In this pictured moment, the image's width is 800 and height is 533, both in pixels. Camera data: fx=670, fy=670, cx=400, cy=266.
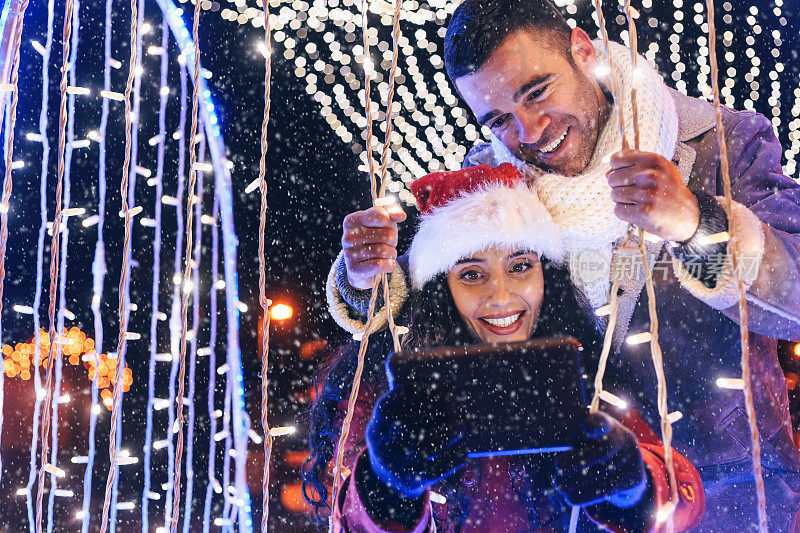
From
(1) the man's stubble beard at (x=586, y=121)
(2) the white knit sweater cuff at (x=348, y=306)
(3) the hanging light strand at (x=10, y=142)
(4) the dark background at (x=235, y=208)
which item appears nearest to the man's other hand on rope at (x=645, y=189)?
(1) the man's stubble beard at (x=586, y=121)

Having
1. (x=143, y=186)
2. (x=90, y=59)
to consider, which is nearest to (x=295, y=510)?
(x=143, y=186)

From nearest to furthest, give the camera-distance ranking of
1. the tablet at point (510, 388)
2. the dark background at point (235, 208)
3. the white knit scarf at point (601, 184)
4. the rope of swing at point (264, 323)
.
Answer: the rope of swing at point (264, 323) → the tablet at point (510, 388) → the white knit scarf at point (601, 184) → the dark background at point (235, 208)

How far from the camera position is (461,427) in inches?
34.8

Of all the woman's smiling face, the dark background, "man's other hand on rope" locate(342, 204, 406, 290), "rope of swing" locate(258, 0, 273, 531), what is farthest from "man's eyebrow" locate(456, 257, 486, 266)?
the dark background

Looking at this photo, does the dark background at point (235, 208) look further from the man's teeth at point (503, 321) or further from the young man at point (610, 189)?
the man's teeth at point (503, 321)

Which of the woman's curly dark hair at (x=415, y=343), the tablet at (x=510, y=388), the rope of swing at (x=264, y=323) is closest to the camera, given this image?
the rope of swing at (x=264, y=323)

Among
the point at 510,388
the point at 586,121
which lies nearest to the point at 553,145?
the point at 586,121

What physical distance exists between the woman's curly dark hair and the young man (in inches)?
2.0

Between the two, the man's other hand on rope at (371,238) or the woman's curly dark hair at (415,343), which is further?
the woman's curly dark hair at (415,343)

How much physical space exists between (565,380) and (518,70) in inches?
30.8

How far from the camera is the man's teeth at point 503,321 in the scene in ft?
4.54

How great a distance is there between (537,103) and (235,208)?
3.18m

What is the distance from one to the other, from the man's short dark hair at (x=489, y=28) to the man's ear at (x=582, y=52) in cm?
1

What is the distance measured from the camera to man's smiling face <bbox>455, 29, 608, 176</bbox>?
1.42 m
